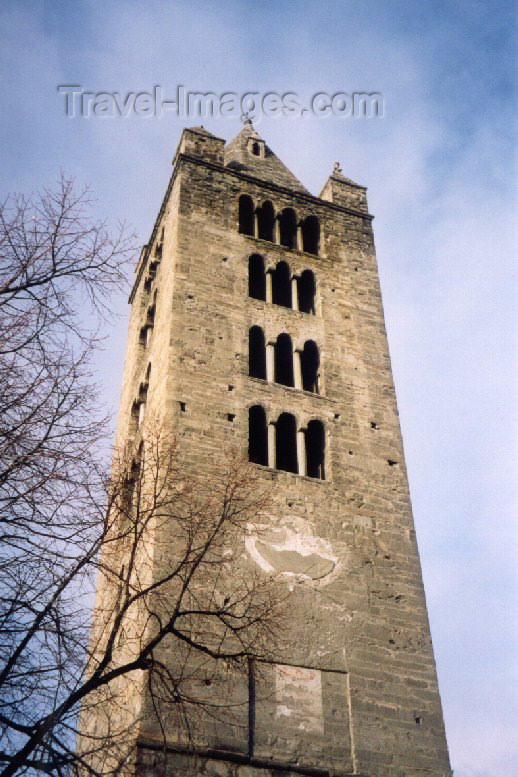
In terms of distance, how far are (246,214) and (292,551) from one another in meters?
9.69

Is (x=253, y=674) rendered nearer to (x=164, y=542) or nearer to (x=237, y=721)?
(x=237, y=721)

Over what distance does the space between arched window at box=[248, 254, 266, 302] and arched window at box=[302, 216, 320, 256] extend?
1.95 metres

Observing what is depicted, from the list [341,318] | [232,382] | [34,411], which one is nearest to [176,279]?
[232,382]

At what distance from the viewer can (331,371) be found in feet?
52.7

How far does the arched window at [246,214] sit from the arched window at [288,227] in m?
0.83

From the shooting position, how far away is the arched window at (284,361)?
52.9 feet

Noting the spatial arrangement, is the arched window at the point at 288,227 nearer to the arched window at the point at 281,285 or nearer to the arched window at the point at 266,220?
the arched window at the point at 266,220

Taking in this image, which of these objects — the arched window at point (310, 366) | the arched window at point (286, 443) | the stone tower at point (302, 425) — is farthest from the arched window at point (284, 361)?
the arched window at point (286, 443)

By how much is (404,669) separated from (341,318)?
8065 millimetres

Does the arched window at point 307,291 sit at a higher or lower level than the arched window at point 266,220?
lower

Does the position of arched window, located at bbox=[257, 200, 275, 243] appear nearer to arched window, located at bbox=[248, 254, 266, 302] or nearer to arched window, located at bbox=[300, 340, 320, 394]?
arched window, located at bbox=[248, 254, 266, 302]

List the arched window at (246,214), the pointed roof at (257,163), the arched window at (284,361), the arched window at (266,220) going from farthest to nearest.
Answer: the pointed roof at (257,163)
the arched window at (266,220)
the arched window at (246,214)
the arched window at (284,361)

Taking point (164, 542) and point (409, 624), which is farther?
point (409, 624)

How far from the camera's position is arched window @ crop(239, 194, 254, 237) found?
747 inches
